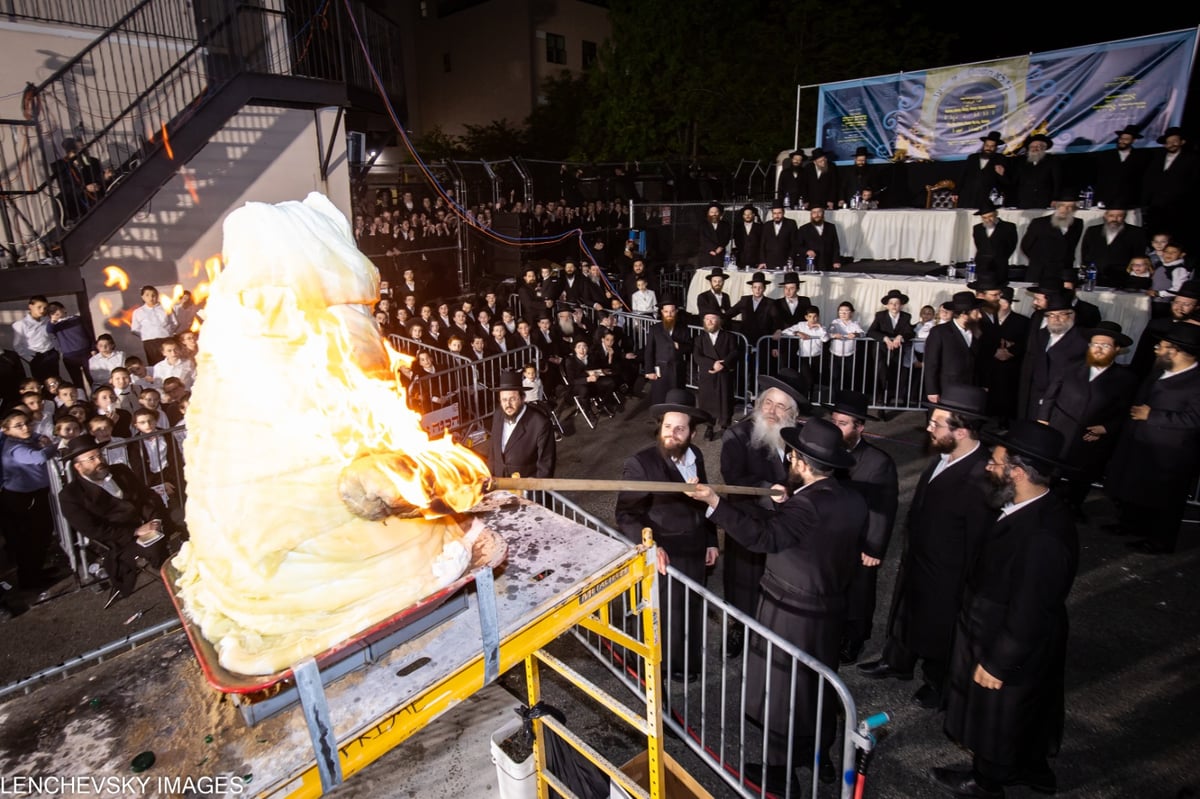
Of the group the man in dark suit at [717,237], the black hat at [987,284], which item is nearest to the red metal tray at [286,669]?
the black hat at [987,284]

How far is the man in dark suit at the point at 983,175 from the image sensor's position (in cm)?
1241

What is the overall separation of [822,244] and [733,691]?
9.82 metres

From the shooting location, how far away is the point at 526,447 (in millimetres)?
6801

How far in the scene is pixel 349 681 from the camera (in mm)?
2680

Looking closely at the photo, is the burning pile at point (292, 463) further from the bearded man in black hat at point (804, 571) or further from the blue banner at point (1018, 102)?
the blue banner at point (1018, 102)

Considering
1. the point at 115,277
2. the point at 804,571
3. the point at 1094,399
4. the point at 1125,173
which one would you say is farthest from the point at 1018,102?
the point at 115,277

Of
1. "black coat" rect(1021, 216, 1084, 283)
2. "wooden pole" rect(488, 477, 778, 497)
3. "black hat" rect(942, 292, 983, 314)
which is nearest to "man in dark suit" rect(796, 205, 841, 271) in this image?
"black coat" rect(1021, 216, 1084, 283)

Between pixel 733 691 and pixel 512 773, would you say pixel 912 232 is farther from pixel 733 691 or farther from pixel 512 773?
pixel 512 773

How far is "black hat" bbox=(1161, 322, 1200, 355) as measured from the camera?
21.5 feet

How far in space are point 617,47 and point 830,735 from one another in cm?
2957

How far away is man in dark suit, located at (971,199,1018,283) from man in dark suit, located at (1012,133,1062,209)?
2.90 ft

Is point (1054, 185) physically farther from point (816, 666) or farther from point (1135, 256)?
point (816, 666)

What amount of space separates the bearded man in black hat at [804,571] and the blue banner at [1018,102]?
40.4 ft

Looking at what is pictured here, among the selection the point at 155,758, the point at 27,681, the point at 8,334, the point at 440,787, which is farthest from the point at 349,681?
the point at 8,334
